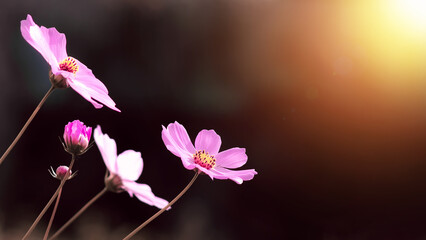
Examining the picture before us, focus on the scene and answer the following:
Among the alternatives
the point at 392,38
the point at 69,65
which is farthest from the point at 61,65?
the point at 392,38

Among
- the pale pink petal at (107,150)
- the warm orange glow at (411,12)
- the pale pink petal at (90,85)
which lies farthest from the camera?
the warm orange glow at (411,12)

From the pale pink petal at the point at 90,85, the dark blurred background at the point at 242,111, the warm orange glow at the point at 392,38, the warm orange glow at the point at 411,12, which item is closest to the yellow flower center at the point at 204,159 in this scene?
the pale pink petal at the point at 90,85

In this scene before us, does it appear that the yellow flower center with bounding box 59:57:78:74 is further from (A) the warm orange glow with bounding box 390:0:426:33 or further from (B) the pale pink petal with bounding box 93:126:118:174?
(A) the warm orange glow with bounding box 390:0:426:33

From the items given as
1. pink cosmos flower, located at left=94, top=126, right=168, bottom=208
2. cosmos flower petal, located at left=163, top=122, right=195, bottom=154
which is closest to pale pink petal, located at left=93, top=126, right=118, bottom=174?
pink cosmos flower, located at left=94, top=126, right=168, bottom=208

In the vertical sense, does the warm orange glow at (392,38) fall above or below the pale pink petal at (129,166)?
below

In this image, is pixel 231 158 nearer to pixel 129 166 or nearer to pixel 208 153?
pixel 208 153

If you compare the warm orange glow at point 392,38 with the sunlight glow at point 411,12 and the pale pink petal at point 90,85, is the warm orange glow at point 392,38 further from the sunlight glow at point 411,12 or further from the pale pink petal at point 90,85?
the pale pink petal at point 90,85
